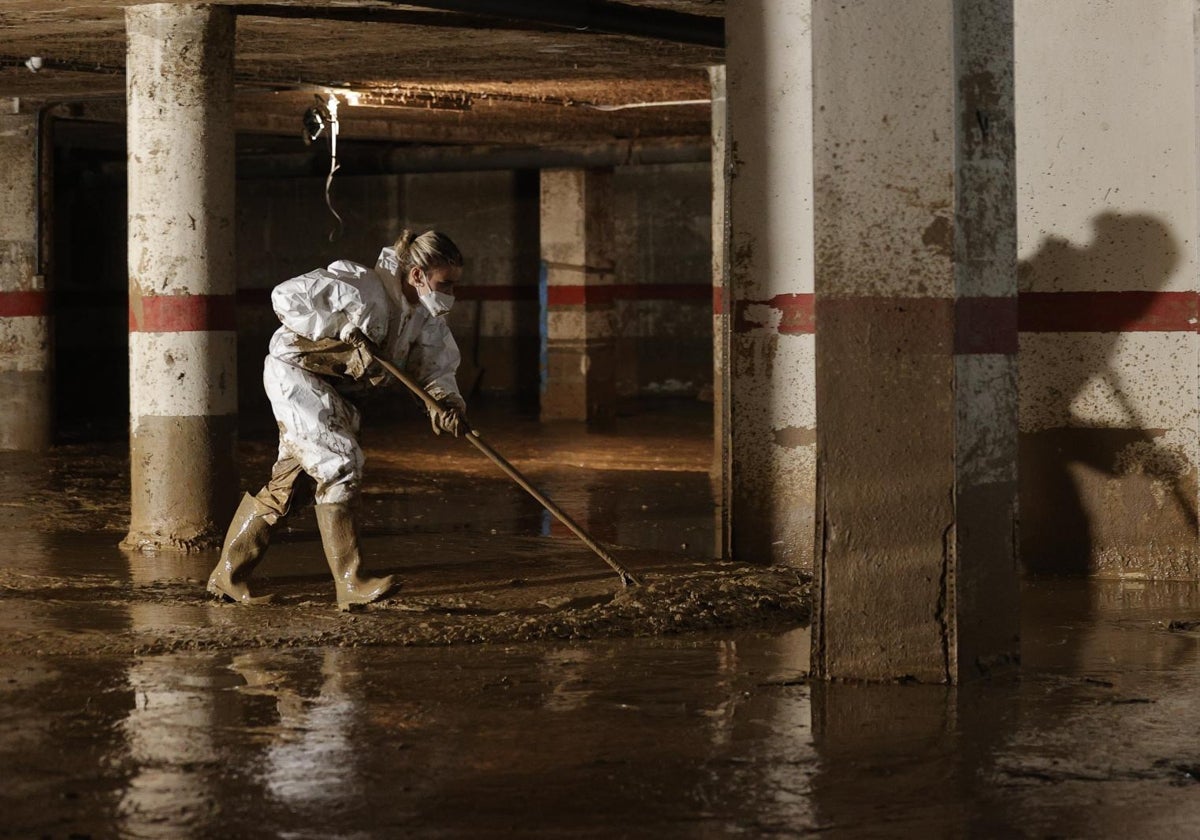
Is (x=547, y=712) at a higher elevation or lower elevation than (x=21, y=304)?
lower

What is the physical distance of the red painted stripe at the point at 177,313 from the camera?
881cm

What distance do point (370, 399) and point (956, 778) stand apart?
16522 millimetres

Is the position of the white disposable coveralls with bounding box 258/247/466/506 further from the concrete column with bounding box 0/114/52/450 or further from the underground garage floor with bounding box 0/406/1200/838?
the concrete column with bounding box 0/114/52/450

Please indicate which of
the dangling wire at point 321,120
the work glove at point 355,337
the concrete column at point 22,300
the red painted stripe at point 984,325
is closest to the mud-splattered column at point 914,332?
the red painted stripe at point 984,325

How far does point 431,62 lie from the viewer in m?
11.7

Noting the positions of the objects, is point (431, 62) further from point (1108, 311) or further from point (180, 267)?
point (1108, 311)

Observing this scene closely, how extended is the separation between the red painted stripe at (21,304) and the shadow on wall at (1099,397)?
369 inches

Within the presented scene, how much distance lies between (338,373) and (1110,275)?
11.9ft

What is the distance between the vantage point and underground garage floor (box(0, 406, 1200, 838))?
13.9 ft

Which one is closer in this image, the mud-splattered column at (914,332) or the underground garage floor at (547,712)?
the underground garage floor at (547,712)

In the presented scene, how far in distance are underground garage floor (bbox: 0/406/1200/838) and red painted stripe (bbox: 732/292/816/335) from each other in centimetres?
120

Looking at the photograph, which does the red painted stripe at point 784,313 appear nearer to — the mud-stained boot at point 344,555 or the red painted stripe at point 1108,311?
the red painted stripe at point 1108,311

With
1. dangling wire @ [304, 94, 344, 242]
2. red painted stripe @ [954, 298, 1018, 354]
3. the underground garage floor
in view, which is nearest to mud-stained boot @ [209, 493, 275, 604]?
the underground garage floor

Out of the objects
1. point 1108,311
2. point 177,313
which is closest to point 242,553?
point 177,313
